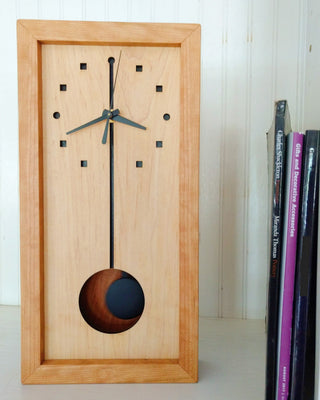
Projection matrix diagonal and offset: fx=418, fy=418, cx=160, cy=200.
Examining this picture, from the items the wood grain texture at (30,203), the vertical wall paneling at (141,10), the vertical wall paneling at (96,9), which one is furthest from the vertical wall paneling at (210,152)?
the wood grain texture at (30,203)

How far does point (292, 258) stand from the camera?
0.57 metres

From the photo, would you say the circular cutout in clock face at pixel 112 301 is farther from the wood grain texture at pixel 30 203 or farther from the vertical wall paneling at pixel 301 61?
the vertical wall paneling at pixel 301 61

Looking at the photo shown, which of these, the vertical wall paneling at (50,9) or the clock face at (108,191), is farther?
the vertical wall paneling at (50,9)

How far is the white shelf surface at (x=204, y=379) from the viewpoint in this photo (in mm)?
747

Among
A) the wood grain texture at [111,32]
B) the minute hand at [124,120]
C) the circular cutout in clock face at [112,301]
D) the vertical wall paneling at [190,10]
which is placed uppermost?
the vertical wall paneling at [190,10]

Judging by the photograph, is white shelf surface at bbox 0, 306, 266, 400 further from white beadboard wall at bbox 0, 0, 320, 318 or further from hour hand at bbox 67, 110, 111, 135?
hour hand at bbox 67, 110, 111, 135

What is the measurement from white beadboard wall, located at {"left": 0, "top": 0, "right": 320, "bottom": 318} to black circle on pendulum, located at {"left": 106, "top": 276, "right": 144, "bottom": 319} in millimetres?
367

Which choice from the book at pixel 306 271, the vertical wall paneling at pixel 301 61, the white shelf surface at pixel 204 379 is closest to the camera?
the book at pixel 306 271

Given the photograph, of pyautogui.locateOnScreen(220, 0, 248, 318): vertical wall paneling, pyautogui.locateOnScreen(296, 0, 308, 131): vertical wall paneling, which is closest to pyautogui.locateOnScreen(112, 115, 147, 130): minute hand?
pyautogui.locateOnScreen(220, 0, 248, 318): vertical wall paneling

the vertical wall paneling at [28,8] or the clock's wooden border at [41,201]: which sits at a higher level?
the vertical wall paneling at [28,8]

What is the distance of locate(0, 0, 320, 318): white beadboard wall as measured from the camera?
1121 mm

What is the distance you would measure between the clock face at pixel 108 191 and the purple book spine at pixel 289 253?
0.27 m

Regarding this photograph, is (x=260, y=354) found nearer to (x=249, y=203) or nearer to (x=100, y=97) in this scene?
(x=249, y=203)

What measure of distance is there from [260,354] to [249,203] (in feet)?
1.34
